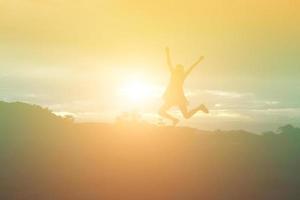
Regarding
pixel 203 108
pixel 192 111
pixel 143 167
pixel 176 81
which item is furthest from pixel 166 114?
pixel 143 167

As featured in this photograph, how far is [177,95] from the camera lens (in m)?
19.0

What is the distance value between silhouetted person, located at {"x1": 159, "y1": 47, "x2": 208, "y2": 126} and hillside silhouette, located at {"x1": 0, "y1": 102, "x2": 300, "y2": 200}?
161 centimetres

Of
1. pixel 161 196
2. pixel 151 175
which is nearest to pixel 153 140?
pixel 151 175

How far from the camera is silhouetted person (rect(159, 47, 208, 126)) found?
18.4m

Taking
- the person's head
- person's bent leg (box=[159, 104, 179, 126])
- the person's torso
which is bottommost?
person's bent leg (box=[159, 104, 179, 126])

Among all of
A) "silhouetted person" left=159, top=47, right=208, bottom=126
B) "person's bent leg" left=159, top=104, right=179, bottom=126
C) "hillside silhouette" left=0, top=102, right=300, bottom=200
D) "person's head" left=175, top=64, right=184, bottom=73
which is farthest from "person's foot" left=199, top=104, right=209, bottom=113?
"person's head" left=175, top=64, right=184, bottom=73

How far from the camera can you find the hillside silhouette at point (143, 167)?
55.9 ft

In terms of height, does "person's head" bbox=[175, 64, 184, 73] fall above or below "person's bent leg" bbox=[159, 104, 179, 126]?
above

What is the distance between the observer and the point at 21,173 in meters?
18.0

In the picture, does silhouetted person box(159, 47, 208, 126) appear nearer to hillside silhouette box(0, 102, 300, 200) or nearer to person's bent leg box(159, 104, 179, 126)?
person's bent leg box(159, 104, 179, 126)

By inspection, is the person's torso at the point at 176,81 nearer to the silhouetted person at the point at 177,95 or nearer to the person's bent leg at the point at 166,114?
the silhouetted person at the point at 177,95

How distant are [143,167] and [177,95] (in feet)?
8.40

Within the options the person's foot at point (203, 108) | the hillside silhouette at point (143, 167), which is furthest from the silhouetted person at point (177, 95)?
the hillside silhouette at point (143, 167)

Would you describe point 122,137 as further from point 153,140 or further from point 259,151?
point 259,151
